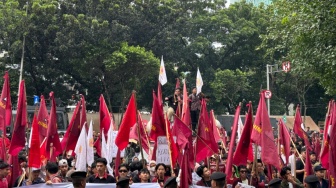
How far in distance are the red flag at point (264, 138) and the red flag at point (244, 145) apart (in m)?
0.10

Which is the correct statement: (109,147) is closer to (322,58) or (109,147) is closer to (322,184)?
(322,184)

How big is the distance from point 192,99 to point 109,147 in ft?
19.2

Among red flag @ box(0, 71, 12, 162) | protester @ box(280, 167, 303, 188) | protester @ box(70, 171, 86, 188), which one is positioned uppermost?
red flag @ box(0, 71, 12, 162)

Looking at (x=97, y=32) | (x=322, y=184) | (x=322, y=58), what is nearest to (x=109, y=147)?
(x=322, y=184)

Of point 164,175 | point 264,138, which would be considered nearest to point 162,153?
point 164,175

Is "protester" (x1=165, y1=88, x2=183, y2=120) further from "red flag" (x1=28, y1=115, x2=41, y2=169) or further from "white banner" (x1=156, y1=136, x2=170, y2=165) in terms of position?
"red flag" (x1=28, y1=115, x2=41, y2=169)

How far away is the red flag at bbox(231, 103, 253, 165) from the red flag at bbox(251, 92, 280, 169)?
103mm

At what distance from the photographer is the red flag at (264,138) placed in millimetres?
10742

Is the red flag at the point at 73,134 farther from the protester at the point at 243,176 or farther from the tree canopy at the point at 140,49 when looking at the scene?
the tree canopy at the point at 140,49

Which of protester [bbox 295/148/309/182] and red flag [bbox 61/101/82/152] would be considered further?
protester [bbox 295/148/309/182]

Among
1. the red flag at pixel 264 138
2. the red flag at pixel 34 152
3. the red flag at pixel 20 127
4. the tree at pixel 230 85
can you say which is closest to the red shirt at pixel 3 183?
the red flag at pixel 34 152

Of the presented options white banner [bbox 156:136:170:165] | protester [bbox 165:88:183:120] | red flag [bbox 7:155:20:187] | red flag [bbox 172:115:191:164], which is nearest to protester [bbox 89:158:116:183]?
white banner [bbox 156:136:170:165]

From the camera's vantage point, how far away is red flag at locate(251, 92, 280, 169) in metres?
10.7

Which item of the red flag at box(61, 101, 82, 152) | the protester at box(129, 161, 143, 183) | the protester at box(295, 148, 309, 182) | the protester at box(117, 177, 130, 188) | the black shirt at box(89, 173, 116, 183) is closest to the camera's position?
the protester at box(117, 177, 130, 188)
